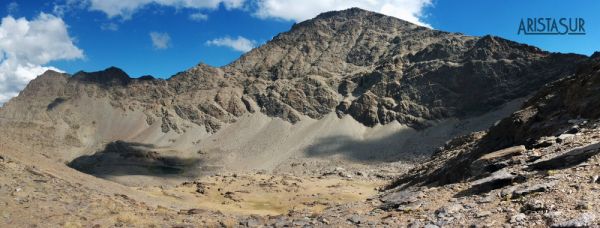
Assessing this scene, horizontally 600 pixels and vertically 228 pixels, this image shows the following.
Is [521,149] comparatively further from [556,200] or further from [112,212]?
[112,212]

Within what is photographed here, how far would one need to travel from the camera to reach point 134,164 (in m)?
160

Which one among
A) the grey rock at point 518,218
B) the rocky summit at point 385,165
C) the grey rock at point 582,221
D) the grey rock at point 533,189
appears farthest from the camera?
the rocky summit at point 385,165

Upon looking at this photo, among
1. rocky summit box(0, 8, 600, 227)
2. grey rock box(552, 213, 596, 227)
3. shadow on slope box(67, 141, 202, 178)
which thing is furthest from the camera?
shadow on slope box(67, 141, 202, 178)

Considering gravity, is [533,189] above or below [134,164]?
below

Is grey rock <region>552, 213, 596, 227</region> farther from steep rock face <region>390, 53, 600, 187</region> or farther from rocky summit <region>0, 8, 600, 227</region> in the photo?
steep rock face <region>390, 53, 600, 187</region>

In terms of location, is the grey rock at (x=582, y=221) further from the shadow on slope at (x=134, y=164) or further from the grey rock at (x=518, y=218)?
the shadow on slope at (x=134, y=164)

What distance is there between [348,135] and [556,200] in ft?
552

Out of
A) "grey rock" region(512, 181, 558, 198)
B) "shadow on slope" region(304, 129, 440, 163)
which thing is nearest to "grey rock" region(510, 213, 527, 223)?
"grey rock" region(512, 181, 558, 198)

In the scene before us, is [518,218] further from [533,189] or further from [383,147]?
[383,147]

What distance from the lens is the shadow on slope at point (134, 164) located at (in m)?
153

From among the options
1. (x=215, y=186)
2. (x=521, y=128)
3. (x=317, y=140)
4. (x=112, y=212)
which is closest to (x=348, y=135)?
(x=317, y=140)

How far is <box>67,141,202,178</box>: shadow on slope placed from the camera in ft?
502

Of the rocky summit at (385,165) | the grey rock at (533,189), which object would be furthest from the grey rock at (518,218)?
the grey rock at (533,189)

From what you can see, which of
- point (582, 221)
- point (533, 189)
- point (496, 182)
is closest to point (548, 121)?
Result: point (496, 182)
